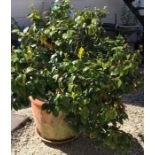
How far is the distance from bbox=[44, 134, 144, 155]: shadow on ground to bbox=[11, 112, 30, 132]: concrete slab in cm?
46

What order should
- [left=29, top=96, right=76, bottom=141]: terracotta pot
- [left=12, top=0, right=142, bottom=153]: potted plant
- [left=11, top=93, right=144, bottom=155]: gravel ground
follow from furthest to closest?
[left=11, top=93, right=144, bottom=155]: gravel ground < [left=29, top=96, right=76, bottom=141]: terracotta pot < [left=12, top=0, right=142, bottom=153]: potted plant

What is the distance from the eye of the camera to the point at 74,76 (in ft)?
7.83

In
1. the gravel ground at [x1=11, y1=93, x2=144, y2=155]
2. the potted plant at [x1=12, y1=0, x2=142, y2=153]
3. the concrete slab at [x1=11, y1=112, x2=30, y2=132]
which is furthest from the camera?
the concrete slab at [x1=11, y1=112, x2=30, y2=132]

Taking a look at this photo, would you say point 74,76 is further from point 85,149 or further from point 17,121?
point 17,121

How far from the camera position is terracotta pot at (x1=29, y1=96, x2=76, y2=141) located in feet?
9.78

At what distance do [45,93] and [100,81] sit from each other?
50 cm

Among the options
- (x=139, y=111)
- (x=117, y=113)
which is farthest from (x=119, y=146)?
(x=139, y=111)

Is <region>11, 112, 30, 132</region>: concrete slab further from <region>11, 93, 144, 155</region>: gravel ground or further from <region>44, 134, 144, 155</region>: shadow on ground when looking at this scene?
<region>44, 134, 144, 155</region>: shadow on ground

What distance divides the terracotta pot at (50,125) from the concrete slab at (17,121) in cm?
38

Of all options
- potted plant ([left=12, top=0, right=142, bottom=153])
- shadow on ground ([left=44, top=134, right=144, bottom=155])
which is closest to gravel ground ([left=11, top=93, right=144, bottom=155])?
shadow on ground ([left=44, top=134, right=144, bottom=155])

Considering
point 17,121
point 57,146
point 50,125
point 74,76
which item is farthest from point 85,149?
point 74,76

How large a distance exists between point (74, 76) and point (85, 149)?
3.47 feet

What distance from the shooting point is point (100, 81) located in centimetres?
241
